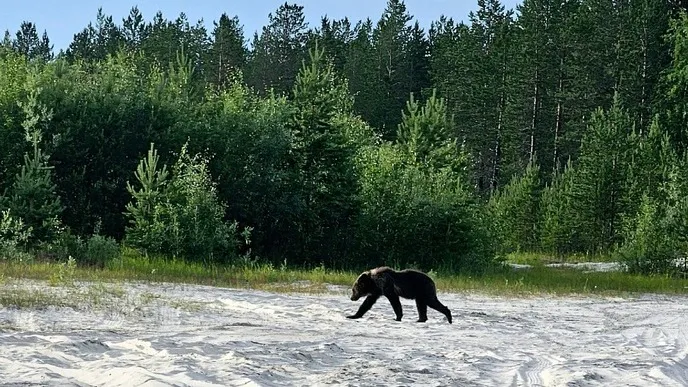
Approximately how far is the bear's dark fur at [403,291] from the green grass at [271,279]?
479 cm

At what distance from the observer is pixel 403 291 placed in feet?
45.0

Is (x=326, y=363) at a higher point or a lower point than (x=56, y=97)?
lower

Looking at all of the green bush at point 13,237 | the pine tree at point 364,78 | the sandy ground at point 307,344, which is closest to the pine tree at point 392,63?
the pine tree at point 364,78

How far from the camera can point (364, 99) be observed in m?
74.7

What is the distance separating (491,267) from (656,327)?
16.4m

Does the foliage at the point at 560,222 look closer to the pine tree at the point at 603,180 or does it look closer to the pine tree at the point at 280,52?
the pine tree at the point at 603,180

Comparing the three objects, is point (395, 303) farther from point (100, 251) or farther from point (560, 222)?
point (560, 222)

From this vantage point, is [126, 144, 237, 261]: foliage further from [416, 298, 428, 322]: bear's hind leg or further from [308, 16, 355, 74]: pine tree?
[308, 16, 355, 74]: pine tree

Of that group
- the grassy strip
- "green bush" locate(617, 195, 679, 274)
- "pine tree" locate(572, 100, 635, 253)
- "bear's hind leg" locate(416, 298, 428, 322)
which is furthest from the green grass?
"pine tree" locate(572, 100, 635, 253)

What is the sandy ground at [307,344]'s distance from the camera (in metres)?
7.58

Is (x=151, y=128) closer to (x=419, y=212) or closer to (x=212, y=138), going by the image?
(x=212, y=138)

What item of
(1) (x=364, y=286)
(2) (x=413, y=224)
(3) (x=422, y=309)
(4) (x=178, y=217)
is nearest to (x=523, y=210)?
(2) (x=413, y=224)

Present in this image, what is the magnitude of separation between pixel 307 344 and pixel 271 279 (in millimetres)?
11359

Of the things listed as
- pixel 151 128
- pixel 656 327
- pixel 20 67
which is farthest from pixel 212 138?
pixel 656 327
